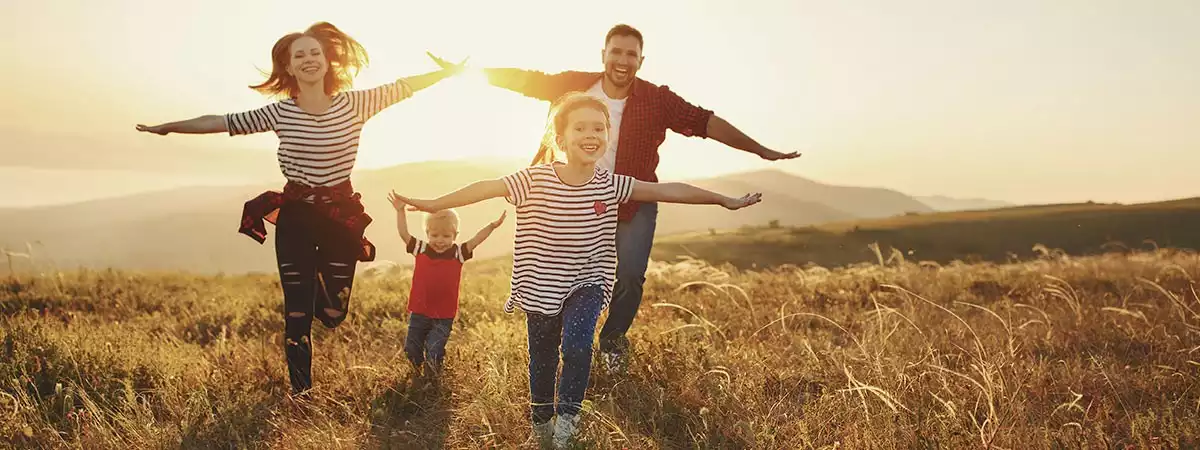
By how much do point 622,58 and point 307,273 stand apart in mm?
2415

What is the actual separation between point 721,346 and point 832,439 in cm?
202

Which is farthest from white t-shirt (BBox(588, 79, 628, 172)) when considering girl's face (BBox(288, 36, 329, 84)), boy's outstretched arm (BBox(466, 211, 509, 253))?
girl's face (BBox(288, 36, 329, 84))

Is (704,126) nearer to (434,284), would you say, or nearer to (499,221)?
(499,221)

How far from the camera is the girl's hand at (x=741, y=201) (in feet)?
13.7

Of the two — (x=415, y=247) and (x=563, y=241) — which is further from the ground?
(x=563, y=241)

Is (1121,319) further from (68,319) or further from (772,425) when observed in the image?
(68,319)

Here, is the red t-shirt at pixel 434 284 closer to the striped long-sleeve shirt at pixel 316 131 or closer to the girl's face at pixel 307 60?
the striped long-sleeve shirt at pixel 316 131

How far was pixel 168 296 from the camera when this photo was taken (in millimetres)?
9992

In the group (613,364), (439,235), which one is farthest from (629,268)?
(439,235)

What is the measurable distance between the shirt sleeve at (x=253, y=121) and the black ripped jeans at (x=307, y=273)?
0.48m

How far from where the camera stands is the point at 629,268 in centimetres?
575

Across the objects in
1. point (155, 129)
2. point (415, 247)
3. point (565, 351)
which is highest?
point (155, 129)

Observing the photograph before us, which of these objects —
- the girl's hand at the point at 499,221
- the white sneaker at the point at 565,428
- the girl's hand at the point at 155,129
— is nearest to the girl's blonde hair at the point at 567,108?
the girl's hand at the point at 499,221

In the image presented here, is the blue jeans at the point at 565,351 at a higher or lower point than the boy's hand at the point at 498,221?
lower
